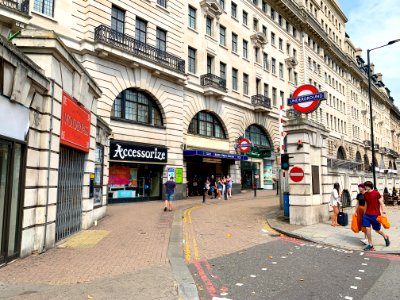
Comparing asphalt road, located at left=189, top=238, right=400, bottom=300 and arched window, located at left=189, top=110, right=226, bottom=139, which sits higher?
arched window, located at left=189, top=110, right=226, bottom=139

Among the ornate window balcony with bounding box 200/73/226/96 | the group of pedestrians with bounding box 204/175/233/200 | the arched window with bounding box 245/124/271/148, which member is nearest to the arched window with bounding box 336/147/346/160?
the arched window with bounding box 245/124/271/148

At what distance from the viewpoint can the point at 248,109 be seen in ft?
110

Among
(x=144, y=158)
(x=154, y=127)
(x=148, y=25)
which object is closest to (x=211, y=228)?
(x=144, y=158)

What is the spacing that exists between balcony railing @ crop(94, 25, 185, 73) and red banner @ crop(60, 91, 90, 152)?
10.9 m

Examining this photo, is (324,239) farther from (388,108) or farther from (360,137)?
(388,108)

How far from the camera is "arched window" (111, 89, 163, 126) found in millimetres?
21672

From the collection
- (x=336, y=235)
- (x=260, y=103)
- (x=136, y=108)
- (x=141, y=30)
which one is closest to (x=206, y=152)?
(x=136, y=108)

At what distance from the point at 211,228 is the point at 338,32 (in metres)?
60.9

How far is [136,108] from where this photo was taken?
22.7m

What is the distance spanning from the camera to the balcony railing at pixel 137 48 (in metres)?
20.0

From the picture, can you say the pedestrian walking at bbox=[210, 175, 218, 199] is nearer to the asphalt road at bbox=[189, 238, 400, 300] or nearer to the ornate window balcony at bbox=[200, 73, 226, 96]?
the ornate window balcony at bbox=[200, 73, 226, 96]

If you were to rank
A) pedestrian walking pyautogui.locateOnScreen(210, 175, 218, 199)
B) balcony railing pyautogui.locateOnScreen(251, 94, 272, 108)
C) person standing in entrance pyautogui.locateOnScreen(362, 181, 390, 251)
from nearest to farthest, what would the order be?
1. person standing in entrance pyautogui.locateOnScreen(362, 181, 390, 251)
2. pedestrian walking pyautogui.locateOnScreen(210, 175, 218, 199)
3. balcony railing pyautogui.locateOnScreen(251, 94, 272, 108)

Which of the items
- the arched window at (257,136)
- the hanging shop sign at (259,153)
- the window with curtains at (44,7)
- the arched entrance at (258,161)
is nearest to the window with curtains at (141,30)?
the window with curtains at (44,7)

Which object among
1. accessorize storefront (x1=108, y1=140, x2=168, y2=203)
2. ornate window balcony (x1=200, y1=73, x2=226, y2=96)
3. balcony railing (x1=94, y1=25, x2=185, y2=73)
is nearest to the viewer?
balcony railing (x1=94, y1=25, x2=185, y2=73)
